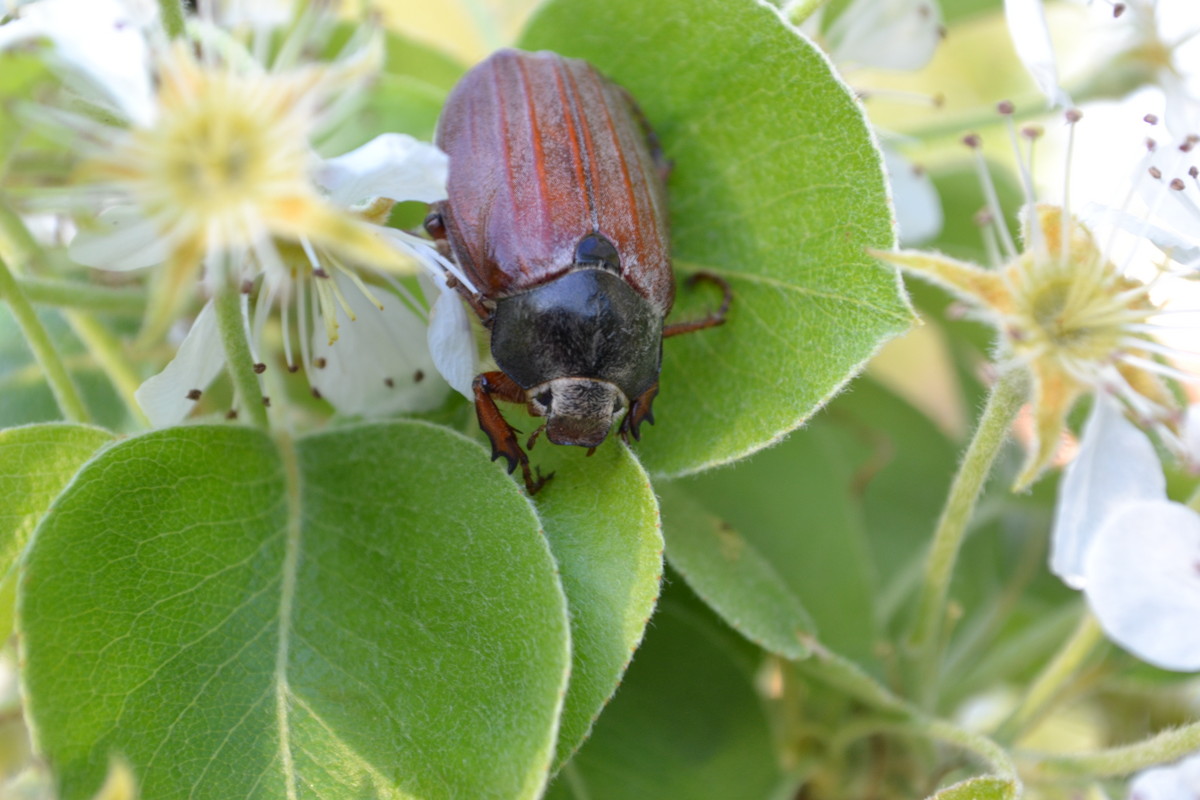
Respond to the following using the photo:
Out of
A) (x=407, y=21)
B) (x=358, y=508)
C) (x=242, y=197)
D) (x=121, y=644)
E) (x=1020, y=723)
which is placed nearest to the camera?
(x=242, y=197)

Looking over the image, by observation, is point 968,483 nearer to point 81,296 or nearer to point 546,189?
point 546,189

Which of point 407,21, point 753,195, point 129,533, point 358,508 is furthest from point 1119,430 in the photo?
point 407,21

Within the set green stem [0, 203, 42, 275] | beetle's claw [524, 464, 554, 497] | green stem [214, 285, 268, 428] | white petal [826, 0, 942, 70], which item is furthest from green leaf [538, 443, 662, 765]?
white petal [826, 0, 942, 70]

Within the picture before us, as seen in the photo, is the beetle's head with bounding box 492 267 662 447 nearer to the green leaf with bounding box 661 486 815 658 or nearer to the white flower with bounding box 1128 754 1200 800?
the green leaf with bounding box 661 486 815 658

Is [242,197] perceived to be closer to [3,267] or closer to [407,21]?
[3,267]

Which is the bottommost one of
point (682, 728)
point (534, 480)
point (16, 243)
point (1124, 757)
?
point (682, 728)

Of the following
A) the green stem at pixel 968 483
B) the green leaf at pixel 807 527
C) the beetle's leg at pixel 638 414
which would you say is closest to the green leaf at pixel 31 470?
the beetle's leg at pixel 638 414

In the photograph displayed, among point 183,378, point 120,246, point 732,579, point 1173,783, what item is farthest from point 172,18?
point 1173,783
